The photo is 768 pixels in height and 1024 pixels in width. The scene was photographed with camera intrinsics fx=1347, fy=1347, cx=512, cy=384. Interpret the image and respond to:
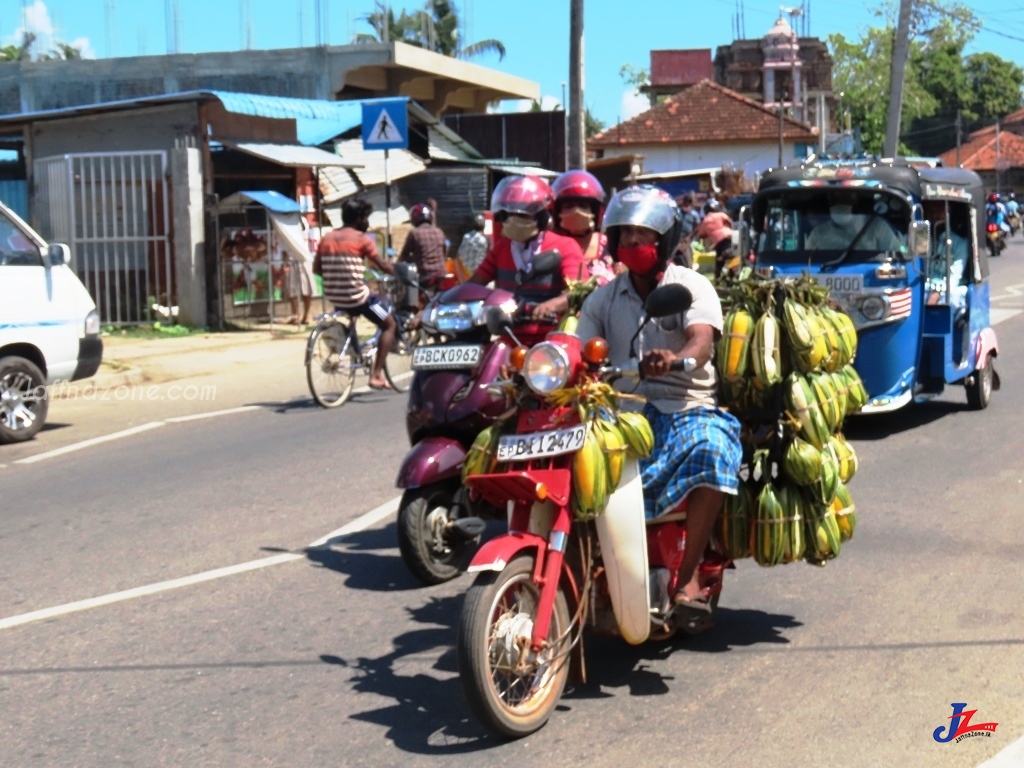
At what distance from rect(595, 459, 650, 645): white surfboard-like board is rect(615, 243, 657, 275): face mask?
79cm

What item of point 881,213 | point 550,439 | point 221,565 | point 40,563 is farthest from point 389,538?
point 881,213

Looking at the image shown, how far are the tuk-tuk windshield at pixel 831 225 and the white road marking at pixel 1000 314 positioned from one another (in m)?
9.52

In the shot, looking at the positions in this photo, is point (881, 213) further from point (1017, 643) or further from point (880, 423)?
point (1017, 643)

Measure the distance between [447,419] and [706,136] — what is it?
49.4 metres

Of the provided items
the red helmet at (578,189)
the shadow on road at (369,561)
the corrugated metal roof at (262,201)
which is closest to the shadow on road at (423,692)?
the shadow on road at (369,561)

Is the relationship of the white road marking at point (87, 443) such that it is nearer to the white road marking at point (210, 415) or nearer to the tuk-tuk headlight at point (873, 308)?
the white road marking at point (210, 415)

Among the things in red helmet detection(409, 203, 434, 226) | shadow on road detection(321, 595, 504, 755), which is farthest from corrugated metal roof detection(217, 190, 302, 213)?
shadow on road detection(321, 595, 504, 755)

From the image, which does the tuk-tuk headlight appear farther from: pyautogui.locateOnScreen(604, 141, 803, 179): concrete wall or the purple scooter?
pyautogui.locateOnScreen(604, 141, 803, 179): concrete wall

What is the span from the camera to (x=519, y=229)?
708 centimetres

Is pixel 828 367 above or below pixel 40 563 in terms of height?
above

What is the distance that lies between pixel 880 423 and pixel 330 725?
7633 mm

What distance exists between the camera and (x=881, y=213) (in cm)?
1060

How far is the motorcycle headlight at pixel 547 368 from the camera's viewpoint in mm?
4281

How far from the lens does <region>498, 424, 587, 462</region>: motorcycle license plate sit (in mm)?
4285
